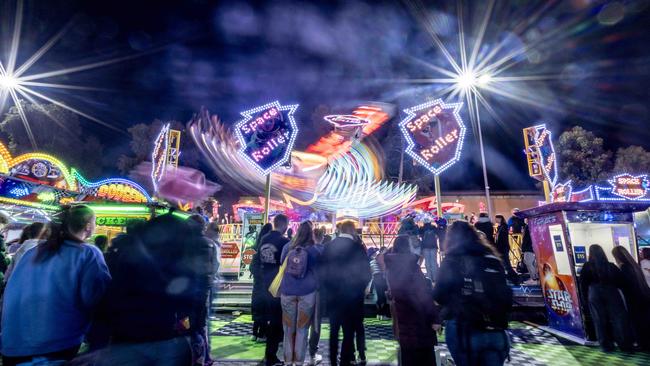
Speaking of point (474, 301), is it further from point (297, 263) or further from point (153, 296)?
point (153, 296)

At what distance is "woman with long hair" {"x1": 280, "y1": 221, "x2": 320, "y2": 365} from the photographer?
506 cm

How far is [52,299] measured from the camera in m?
2.50

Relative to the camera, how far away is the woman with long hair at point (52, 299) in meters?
2.46

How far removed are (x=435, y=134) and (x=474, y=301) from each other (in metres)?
8.15

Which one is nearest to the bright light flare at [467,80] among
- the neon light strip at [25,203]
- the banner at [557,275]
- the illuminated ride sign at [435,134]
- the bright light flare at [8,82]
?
the illuminated ride sign at [435,134]

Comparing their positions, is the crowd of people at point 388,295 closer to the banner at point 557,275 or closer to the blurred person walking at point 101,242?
the blurred person walking at point 101,242

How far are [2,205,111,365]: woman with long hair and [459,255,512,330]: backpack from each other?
3376 mm

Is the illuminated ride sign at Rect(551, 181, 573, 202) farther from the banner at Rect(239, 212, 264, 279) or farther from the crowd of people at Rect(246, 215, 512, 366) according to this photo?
the crowd of people at Rect(246, 215, 512, 366)

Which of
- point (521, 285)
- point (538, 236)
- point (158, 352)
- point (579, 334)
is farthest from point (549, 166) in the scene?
point (158, 352)

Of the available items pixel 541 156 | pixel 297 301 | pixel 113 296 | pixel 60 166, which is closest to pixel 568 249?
pixel 297 301

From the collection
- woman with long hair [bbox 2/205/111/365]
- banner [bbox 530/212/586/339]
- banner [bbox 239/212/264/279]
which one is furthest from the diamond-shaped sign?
woman with long hair [bbox 2/205/111/365]

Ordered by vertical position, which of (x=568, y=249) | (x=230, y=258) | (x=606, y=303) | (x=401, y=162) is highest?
(x=401, y=162)

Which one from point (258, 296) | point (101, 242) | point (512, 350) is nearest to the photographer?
point (101, 242)

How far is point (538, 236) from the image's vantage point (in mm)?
8555
